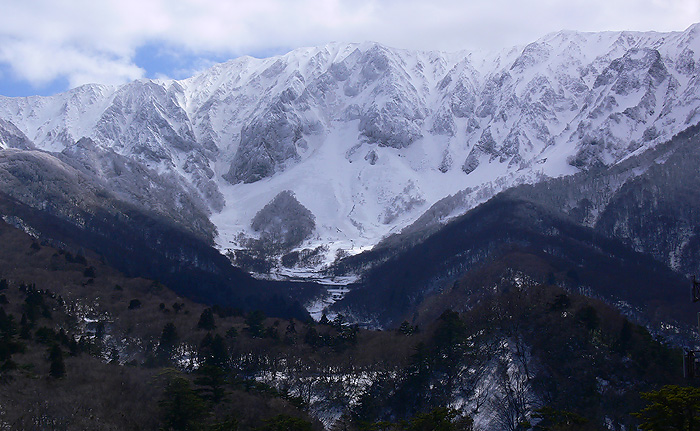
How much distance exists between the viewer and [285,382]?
9750 cm

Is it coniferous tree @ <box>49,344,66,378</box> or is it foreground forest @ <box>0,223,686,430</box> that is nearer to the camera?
foreground forest @ <box>0,223,686,430</box>

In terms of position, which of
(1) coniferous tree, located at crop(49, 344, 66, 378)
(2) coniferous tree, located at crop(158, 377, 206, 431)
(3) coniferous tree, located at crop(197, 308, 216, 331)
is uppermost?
(3) coniferous tree, located at crop(197, 308, 216, 331)

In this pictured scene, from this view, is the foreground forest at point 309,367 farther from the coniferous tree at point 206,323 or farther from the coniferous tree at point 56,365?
the coniferous tree at point 206,323

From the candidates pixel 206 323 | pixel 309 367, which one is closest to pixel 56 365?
pixel 309 367

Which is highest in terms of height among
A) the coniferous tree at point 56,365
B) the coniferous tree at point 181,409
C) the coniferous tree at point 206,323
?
the coniferous tree at point 206,323

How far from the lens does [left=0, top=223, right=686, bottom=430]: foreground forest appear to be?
232ft

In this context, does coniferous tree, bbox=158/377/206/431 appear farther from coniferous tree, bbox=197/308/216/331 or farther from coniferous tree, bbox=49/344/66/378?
coniferous tree, bbox=197/308/216/331

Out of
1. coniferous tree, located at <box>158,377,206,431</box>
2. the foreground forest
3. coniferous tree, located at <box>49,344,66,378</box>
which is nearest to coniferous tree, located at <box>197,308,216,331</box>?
the foreground forest

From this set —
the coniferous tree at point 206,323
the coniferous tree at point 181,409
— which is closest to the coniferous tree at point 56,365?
the coniferous tree at point 181,409

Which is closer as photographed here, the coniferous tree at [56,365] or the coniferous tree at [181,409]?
the coniferous tree at [181,409]

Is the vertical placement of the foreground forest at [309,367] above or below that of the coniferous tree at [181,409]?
above

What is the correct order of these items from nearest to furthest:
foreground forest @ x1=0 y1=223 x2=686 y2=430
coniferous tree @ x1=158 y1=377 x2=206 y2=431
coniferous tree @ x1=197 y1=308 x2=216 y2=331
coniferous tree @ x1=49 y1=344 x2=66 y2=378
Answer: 1. coniferous tree @ x1=158 y1=377 x2=206 y2=431
2. foreground forest @ x1=0 y1=223 x2=686 y2=430
3. coniferous tree @ x1=49 y1=344 x2=66 y2=378
4. coniferous tree @ x1=197 y1=308 x2=216 y2=331

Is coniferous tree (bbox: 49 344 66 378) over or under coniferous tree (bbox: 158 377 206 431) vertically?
over

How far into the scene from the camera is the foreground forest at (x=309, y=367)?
2785 inches
